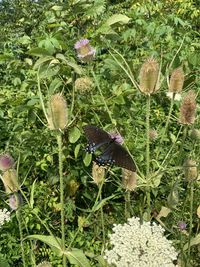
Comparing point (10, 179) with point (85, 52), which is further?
point (85, 52)

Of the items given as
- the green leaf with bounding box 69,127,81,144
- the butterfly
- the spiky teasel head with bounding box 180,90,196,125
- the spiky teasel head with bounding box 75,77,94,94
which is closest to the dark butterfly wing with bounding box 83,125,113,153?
the butterfly

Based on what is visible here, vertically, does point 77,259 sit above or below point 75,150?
above

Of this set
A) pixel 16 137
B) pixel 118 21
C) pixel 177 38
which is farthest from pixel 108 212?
pixel 177 38

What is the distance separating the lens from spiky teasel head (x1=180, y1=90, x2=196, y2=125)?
1430 mm

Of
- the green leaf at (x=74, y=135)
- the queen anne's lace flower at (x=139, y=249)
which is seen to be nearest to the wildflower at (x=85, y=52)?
the green leaf at (x=74, y=135)

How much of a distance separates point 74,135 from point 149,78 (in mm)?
820

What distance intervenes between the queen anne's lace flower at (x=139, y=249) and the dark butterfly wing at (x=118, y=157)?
0.18m

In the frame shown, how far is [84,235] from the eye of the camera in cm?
221

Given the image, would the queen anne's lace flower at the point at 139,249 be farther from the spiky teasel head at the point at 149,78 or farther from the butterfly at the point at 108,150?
the spiky teasel head at the point at 149,78

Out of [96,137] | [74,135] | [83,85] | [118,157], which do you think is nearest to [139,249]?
[118,157]

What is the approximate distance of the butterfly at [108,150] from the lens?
1.22m

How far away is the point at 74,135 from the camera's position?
6.94ft

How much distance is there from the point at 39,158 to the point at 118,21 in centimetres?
92

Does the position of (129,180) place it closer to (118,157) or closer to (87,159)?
(118,157)
